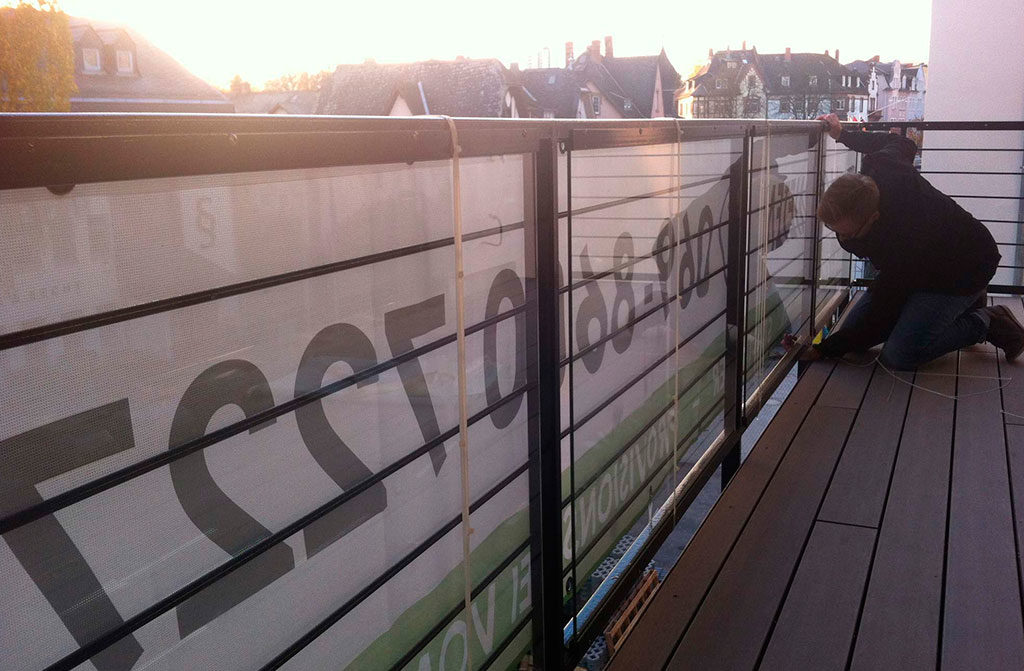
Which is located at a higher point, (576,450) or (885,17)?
(885,17)

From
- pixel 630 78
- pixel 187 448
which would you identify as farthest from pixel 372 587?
pixel 630 78

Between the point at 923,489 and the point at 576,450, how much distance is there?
1229mm

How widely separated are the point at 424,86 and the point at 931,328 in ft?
112

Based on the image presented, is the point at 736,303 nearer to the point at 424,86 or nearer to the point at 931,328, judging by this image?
the point at 931,328

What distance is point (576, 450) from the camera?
1566 millimetres

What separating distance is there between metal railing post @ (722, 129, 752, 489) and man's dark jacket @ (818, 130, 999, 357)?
3.19ft

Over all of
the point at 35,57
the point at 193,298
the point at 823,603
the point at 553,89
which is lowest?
the point at 823,603

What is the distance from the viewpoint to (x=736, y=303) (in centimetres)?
257

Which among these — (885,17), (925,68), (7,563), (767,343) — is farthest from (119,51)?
(7,563)

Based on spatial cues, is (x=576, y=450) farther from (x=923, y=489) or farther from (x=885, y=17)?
(x=885, y=17)

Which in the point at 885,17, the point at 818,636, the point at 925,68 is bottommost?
the point at 818,636

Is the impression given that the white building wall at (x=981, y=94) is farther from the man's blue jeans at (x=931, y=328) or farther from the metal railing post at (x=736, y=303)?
the metal railing post at (x=736, y=303)

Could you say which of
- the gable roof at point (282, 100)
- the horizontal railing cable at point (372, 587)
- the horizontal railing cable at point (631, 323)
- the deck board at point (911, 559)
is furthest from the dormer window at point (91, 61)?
the horizontal railing cable at point (372, 587)

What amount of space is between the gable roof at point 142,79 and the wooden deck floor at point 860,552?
2649 cm
